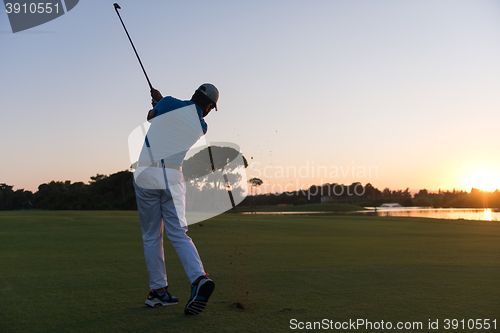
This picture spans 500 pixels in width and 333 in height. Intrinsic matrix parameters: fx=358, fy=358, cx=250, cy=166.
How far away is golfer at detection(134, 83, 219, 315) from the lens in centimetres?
355

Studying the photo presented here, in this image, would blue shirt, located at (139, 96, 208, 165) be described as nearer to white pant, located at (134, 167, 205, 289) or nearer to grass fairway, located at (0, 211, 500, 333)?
white pant, located at (134, 167, 205, 289)

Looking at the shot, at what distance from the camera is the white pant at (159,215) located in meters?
3.58

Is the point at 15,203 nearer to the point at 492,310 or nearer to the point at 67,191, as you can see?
the point at 67,191

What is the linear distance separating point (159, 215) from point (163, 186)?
12.3 inches

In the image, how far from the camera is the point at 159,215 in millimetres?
3684

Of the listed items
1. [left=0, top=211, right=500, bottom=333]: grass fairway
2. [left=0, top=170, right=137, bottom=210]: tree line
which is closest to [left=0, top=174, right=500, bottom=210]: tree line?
[left=0, top=170, right=137, bottom=210]: tree line

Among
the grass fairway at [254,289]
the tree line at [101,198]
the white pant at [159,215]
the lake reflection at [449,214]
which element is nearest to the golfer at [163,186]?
the white pant at [159,215]

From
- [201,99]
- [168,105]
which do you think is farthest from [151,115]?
[201,99]

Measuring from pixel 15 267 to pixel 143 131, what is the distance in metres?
3.11

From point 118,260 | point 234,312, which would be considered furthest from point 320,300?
point 118,260

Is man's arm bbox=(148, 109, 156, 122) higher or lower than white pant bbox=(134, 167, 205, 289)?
higher

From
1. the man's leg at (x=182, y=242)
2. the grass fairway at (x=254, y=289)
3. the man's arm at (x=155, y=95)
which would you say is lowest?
the grass fairway at (x=254, y=289)

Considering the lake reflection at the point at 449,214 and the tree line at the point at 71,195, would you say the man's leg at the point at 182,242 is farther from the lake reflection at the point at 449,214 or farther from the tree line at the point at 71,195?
the tree line at the point at 71,195

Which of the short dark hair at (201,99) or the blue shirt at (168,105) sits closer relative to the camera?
the blue shirt at (168,105)
